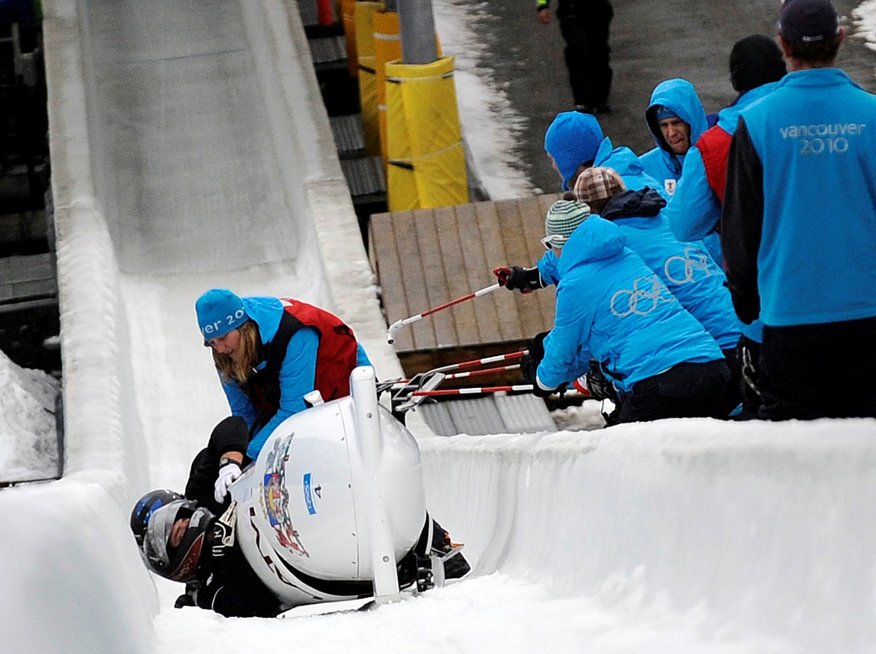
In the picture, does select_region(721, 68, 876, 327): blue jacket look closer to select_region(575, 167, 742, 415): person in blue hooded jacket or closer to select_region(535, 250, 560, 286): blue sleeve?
select_region(575, 167, 742, 415): person in blue hooded jacket

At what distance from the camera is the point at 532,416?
282 inches

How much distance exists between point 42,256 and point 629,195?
691 cm

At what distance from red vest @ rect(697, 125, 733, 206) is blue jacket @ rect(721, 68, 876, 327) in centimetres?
51

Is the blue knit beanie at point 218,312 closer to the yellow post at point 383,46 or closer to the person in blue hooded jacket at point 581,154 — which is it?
the person in blue hooded jacket at point 581,154

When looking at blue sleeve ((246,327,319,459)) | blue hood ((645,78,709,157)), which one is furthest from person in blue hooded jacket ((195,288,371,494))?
blue hood ((645,78,709,157))

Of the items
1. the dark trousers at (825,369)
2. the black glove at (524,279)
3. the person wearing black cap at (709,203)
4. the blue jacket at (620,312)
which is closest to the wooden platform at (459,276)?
the black glove at (524,279)

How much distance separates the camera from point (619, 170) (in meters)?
4.80

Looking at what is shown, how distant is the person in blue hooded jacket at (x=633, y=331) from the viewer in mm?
3975

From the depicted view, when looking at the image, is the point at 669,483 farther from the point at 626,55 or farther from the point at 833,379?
the point at 626,55

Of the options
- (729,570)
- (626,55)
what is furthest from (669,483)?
(626,55)

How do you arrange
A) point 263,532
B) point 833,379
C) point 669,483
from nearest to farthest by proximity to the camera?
point 669,483 < point 833,379 < point 263,532

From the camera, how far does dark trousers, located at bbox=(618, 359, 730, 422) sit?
396cm

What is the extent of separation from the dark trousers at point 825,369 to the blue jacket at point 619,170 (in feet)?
6.32

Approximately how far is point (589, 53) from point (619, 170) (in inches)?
216
